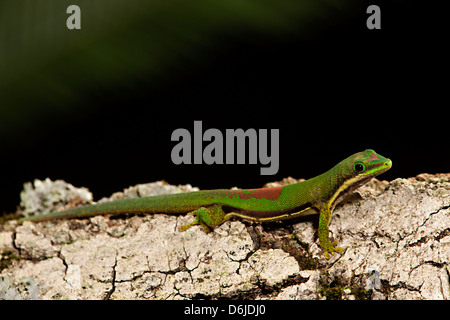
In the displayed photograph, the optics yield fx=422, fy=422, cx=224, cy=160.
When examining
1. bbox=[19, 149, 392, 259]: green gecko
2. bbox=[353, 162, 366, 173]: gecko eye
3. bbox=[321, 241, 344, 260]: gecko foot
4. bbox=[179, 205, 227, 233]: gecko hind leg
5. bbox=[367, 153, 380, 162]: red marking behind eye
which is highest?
bbox=[367, 153, 380, 162]: red marking behind eye

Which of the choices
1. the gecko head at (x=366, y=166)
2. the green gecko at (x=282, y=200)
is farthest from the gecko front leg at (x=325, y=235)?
the gecko head at (x=366, y=166)

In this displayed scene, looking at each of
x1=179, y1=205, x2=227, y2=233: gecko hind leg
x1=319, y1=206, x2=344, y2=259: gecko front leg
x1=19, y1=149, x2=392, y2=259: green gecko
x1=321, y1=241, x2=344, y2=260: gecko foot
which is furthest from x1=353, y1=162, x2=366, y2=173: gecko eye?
x1=179, y1=205, x2=227, y2=233: gecko hind leg

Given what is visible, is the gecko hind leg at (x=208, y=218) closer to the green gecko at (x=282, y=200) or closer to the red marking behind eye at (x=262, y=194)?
the green gecko at (x=282, y=200)

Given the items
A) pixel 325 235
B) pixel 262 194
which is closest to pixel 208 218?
pixel 262 194

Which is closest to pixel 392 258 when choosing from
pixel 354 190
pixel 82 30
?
pixel 354 190

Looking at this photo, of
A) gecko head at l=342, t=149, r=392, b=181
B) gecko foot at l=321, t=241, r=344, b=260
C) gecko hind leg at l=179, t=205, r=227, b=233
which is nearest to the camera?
gecko foot at l=321, t=241, r=344, b=260

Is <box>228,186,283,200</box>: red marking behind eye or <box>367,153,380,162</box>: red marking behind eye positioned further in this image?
<box>228,186,283,200</box>: red marking behind eye

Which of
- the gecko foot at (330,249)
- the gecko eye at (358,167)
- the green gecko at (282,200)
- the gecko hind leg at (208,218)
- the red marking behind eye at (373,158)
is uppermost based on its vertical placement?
the red marking behind eye at (373,158)

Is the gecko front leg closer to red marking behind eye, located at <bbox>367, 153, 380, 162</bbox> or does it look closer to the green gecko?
the green gecko
